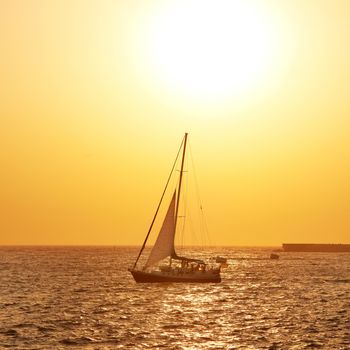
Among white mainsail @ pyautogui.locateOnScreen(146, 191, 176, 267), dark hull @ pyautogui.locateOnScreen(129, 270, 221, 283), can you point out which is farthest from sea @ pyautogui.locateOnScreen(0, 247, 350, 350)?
white mainsail @ pyautogui.locateOnScreen(146, 191, 176, 267)

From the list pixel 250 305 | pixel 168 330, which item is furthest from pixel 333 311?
pixel 168 330

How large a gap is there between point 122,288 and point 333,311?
3702 centimetres

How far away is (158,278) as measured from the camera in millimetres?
93438

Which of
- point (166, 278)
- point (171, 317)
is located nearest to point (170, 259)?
point (166, 278)

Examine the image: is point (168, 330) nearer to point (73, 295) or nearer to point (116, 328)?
point (116, 328)

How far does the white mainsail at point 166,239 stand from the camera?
89.8 metres

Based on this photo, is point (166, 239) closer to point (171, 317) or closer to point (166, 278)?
point (166, 278)

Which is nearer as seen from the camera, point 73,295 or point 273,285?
point 73,295

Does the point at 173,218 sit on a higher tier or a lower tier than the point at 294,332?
higher

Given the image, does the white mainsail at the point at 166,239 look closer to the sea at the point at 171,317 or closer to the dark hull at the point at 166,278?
the dark hull at the point at 166,278

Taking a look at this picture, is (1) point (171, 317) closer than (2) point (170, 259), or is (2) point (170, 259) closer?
(1) point (171, 317)

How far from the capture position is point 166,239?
89812mm

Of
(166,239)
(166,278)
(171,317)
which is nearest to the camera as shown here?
(171,317)

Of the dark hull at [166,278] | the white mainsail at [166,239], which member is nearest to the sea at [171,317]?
the dark hull at [166,278]
